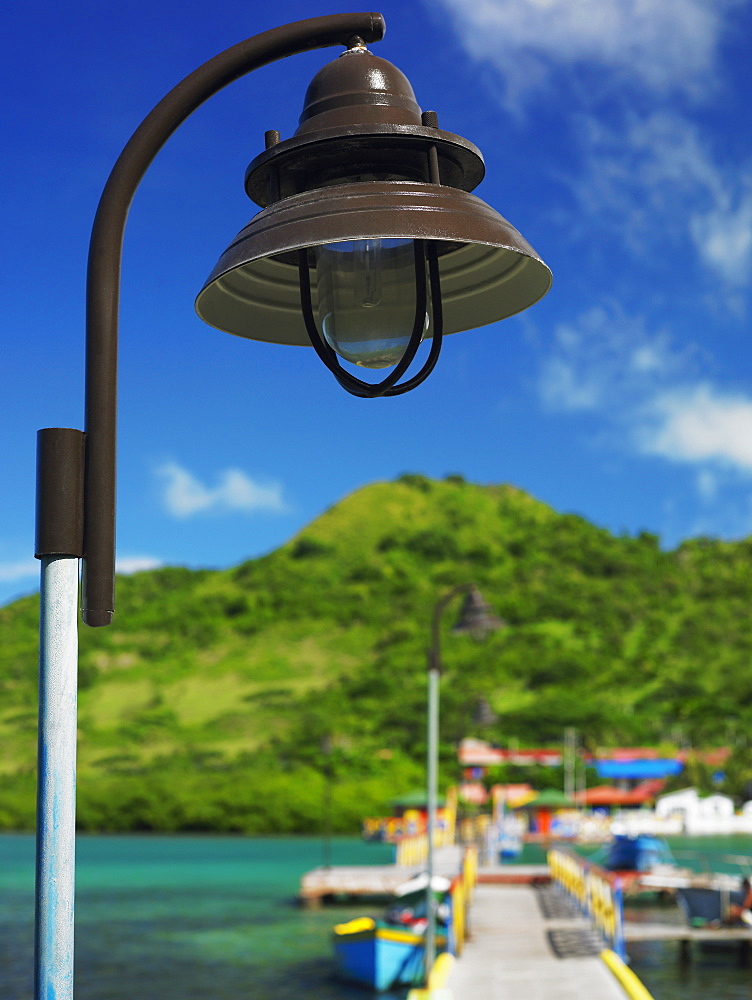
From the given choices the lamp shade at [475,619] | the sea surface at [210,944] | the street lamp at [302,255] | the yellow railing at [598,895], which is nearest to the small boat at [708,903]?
the sea surface at [210,944]

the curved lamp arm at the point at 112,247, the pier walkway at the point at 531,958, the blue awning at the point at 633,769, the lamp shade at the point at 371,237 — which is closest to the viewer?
the lamp shade at the point at 371,237

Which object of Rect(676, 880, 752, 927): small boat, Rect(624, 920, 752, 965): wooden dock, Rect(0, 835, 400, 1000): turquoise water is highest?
Rect(676, 880, 752, 927): small boat

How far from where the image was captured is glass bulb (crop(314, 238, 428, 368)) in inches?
101

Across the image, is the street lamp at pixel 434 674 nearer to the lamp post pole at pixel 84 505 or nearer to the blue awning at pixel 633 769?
the lamp post pole at pixel 84 505

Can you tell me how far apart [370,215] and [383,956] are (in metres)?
17.9

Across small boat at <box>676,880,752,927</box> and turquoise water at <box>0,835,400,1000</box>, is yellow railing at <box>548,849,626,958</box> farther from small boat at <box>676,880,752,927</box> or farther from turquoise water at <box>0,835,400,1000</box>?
turquoise water at <box>0,835,400,1000</box>

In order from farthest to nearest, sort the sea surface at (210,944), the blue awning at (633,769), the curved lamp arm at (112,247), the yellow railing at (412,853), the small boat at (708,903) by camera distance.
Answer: the blue awning at (633,769) → the yellow railing at (412,853) → the small boat at (708,903) → the sea surface at (210,944) → the curved lamp arm at (112,247)

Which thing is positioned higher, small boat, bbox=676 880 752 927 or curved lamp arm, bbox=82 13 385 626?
curved lamp arm, bbox=82 13 385 626

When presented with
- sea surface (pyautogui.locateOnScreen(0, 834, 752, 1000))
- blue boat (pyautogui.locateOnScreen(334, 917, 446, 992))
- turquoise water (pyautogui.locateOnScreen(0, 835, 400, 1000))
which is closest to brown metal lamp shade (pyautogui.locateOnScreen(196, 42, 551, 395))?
blue boat (pyautogui.locateOnScreen(334, 917, 446, 992))

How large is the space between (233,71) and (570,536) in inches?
7094

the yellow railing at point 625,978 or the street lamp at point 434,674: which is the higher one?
the street lamp at point 434,674

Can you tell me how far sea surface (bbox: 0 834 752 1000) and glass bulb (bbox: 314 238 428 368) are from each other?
1792 centimetres

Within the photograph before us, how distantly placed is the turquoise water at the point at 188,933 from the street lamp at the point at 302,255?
1835 cm

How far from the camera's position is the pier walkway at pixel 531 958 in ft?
38.8
